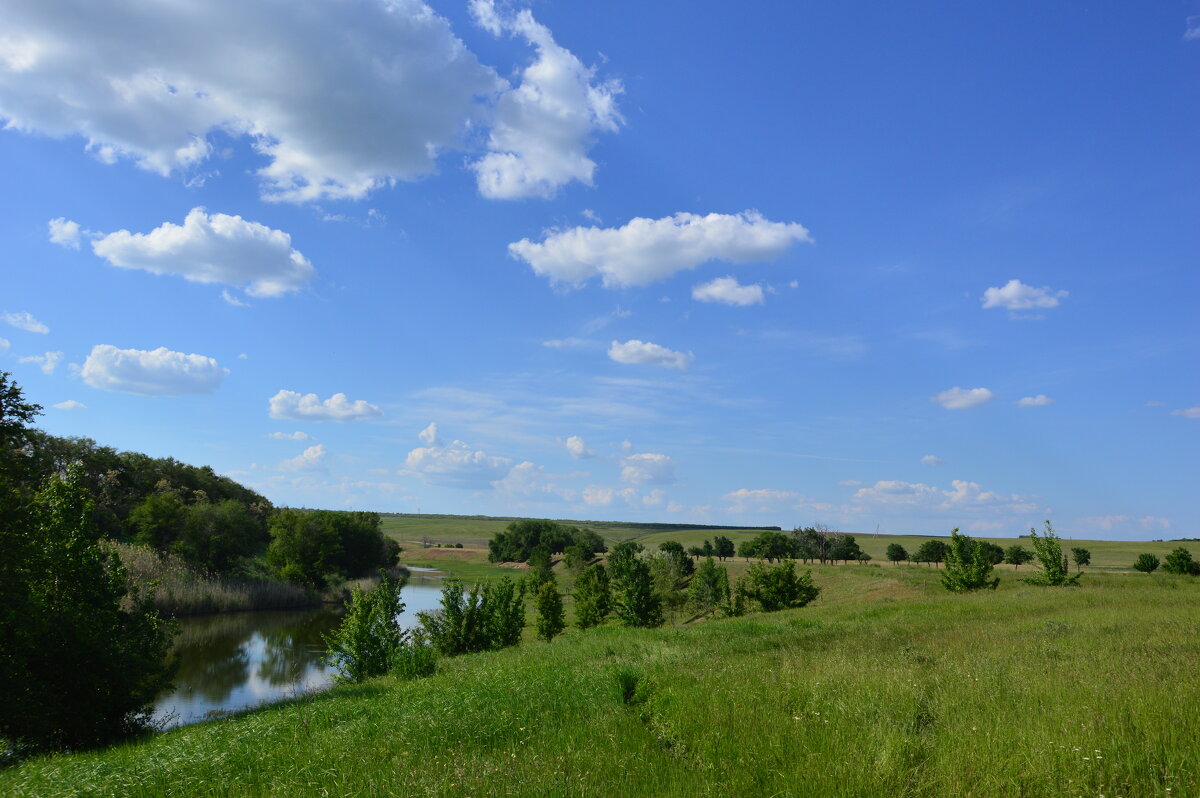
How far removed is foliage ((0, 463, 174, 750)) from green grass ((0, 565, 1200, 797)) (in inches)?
207

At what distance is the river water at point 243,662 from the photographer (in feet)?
99.9

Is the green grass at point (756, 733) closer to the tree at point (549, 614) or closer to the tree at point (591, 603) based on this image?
the tree at point (549, 614)

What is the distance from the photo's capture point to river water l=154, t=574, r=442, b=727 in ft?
99.9

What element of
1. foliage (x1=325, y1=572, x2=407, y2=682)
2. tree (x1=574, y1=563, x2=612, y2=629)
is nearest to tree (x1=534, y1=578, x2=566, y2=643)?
tree (x1=574, y1=563, x2=612, y2=629)

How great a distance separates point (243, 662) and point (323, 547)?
4663 centimetres

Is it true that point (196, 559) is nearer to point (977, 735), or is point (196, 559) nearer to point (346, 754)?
point (346, 754)

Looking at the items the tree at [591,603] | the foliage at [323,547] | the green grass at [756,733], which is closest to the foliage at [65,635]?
the green grass at [756,733]

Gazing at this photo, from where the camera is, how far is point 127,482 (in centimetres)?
8425

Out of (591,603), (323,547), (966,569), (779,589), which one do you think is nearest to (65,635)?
(591,603)

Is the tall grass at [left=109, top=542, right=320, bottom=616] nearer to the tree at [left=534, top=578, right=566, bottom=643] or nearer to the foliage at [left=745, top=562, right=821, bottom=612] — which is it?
the tree at [left=534, top=578, right=566, bottom=643]

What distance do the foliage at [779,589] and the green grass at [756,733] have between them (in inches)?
1204

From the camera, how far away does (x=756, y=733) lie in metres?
6.83

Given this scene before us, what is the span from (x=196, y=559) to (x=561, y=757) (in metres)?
78.7

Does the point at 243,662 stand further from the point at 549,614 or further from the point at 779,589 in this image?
the point at 779,589
